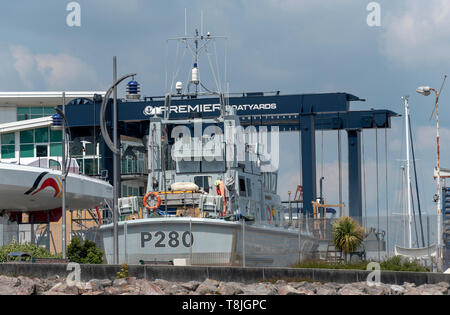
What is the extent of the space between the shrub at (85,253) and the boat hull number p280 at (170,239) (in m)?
4.17

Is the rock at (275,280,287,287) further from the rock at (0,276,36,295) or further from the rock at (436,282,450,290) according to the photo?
the rock at (0,276,36,295)

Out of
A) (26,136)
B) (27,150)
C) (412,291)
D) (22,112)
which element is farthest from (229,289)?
(22,112)

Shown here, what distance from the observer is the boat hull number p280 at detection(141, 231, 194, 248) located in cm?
2628

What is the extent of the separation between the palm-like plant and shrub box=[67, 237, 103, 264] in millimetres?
8418

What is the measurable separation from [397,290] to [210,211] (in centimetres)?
944

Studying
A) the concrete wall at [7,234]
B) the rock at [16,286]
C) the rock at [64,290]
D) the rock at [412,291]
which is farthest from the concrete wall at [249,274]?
the concrete wall at [7,234]

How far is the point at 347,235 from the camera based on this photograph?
95.6 feet

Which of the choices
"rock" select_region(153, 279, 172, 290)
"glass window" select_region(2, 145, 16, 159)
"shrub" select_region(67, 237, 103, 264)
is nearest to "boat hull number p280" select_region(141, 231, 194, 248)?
"shrub" select_region(67, 237, 103, 264)

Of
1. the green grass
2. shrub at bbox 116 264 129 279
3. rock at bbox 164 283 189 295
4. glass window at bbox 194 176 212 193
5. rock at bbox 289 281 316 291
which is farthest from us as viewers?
glass window at bbox 194 176 212 193

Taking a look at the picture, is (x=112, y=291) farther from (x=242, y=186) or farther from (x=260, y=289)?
(x=242, y=186)

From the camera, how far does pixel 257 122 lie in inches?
1741

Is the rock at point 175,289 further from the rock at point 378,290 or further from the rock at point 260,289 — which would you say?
the rock at point 378,290

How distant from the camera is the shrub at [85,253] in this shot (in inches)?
1184
